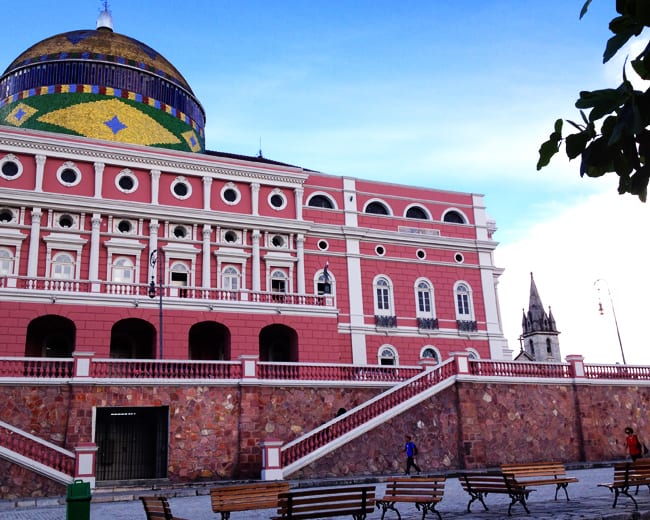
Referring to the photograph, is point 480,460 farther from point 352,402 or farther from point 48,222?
point 48,222

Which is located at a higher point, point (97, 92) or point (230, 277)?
point (97, 92)

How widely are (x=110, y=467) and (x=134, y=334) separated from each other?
746 centimetres

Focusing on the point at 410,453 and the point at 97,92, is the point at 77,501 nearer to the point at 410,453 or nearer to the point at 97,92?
the point at 410,453

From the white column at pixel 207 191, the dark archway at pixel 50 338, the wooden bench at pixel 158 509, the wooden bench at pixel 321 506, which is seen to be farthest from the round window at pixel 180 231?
the wooden bench at pixel 321 506

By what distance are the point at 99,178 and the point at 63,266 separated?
13.7 feet

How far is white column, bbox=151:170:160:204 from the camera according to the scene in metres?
30.5

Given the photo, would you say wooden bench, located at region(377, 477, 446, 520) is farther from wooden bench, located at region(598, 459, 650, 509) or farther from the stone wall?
the stone wall

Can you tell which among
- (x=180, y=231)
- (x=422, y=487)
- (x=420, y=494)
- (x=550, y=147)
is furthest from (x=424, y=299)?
(x=550, y=147)

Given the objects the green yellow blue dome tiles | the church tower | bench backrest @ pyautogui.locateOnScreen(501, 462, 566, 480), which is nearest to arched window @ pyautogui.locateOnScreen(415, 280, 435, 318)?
the green yellow blue dome tiles

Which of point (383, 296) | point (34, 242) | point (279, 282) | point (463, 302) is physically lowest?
point (463, 302)

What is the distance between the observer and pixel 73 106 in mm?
33375

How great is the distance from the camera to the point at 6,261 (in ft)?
90.3

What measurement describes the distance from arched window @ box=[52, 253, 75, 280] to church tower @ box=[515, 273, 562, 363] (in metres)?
57.8

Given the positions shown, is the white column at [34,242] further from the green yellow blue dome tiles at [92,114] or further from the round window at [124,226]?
the green yellow blue dome tiles at [92,114]
